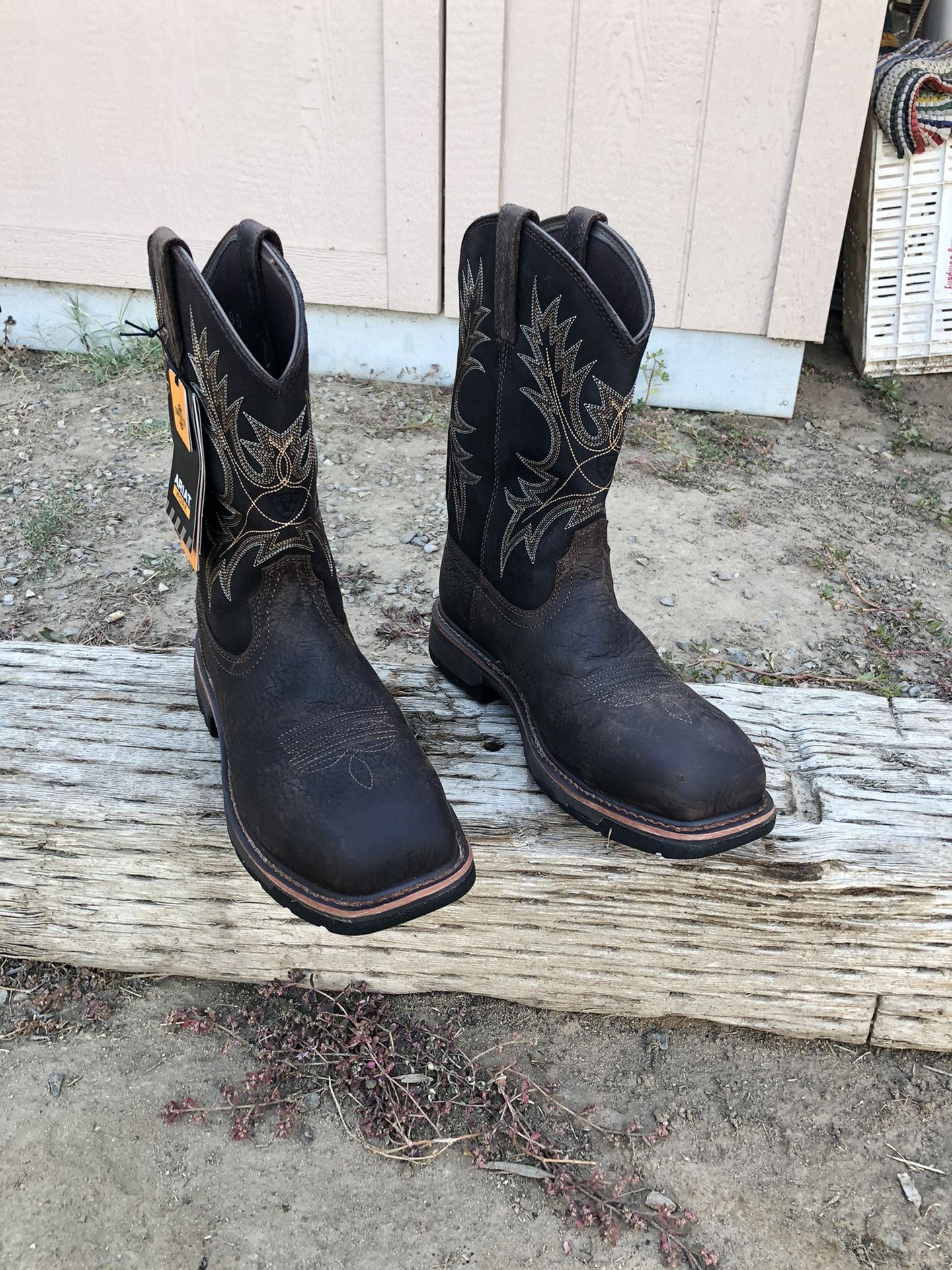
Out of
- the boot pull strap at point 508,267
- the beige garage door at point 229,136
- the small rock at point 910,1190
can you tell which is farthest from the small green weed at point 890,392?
the small rock at point 910,1190

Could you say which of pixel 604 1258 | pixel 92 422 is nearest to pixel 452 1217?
pixel 604 1258

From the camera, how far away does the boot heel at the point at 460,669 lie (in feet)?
5.55

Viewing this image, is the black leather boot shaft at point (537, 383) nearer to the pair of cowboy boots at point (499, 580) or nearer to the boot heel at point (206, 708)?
the pair of cowboy boots at point (499, 580)

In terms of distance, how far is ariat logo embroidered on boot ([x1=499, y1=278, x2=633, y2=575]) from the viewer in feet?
4.39

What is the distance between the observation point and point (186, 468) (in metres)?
1.36

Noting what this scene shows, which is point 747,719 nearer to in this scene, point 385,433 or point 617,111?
point 385,433

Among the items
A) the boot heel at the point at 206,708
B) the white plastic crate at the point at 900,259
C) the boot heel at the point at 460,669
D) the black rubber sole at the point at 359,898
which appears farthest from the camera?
the white plastic crate at the point at 900,259

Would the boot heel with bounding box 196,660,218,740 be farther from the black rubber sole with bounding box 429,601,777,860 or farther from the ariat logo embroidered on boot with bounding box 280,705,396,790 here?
the black rubber sole with bounding box 429,601,777,860

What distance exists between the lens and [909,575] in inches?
119

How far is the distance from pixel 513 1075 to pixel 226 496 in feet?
3.34

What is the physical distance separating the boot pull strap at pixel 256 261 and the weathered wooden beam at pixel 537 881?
27.6 inches

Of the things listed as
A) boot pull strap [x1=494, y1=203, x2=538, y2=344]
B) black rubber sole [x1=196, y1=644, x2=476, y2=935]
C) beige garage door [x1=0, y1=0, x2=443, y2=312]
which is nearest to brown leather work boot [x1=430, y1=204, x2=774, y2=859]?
boot pull strap [x1=494, y1=203, x2=538, y2=344]

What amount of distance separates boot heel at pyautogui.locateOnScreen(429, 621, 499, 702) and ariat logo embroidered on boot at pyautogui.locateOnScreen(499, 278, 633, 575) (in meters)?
0.27

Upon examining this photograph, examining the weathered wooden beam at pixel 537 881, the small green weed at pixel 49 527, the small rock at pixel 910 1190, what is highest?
the weathered wooden beam at pixel 537 881
